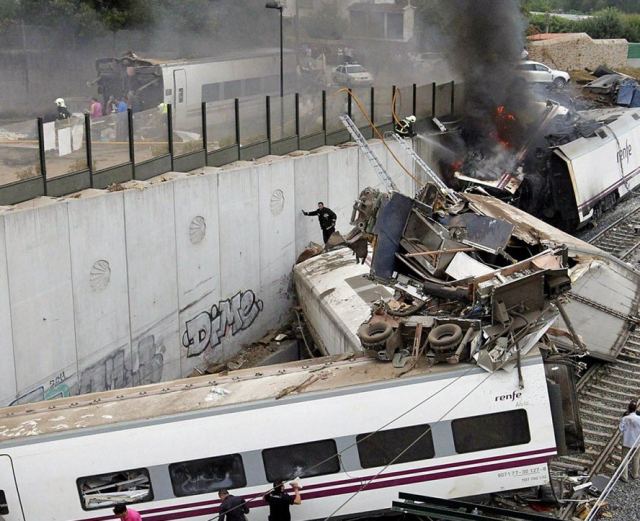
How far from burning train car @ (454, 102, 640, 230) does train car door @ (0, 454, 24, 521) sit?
19386mm

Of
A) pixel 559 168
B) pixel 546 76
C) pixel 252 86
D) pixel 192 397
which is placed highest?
pixel 252 86

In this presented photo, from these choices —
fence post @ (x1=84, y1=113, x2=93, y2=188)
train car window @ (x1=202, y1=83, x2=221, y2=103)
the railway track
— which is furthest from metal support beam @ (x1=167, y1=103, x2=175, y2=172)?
train car window @ (x1=202, y1=83, x2=221, y2=103)

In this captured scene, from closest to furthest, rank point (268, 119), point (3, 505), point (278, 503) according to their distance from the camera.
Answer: point (3, 505) → point (278, 503) → point (268, 119)

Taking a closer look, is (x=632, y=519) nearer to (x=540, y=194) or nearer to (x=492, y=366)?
(x=492, y=366)

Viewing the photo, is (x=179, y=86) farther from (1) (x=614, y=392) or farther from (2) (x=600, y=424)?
(2) (x=600, y=424)

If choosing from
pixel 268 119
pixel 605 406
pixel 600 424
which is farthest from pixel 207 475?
pixel 268 119

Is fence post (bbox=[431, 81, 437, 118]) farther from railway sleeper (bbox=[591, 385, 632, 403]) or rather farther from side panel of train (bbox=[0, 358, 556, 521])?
side panel of train (bbox=[0, 358, 556, 521])

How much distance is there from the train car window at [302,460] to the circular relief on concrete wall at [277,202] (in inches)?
421

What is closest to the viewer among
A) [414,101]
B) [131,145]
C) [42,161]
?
[42,161]

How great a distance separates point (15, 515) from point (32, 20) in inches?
1544

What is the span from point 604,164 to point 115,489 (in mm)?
21744

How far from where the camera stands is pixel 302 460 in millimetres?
12305

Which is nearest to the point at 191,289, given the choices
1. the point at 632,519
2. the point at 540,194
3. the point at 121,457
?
the point at 121,457

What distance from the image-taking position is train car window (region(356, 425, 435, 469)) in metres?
12.4
